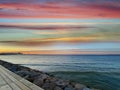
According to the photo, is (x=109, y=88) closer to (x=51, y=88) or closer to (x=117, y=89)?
(x=117, y=89)

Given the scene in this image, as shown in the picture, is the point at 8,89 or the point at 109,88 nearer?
the point at 8,89

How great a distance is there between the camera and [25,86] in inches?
316

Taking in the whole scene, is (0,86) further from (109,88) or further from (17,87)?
(109,88)

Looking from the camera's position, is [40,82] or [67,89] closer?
[67,89]

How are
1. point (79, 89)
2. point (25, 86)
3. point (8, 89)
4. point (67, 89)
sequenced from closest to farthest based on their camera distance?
point (8, 89) < point (25, 86) < point (67, 89) < point (79, 89)

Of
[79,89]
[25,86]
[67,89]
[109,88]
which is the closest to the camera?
[25,86]

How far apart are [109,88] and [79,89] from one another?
1103cm

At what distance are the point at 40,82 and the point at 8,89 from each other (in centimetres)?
713

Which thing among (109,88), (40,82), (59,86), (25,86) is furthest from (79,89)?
(109,88)

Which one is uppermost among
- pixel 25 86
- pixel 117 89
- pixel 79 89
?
pixel 25 86

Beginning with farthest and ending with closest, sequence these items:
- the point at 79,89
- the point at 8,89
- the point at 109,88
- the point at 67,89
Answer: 1. the point at 109,88
2. the point at 79,89
3. the point at 67,89
4. the point at 8,89

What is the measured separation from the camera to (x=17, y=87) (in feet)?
25.4

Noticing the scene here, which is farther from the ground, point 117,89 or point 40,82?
point 40,82

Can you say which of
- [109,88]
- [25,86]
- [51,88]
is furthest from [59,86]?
[109,88]
